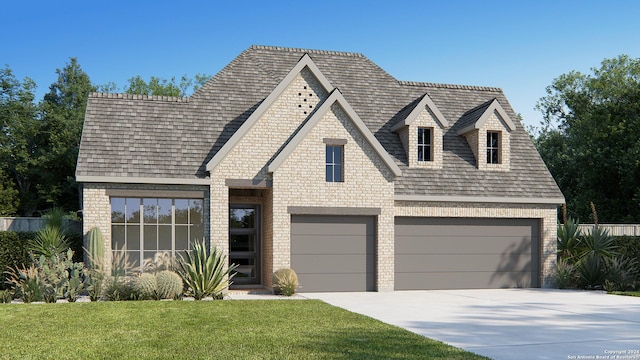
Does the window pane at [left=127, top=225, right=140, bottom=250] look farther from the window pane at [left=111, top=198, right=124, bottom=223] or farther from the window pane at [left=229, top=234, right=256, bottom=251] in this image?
the window pane at [left=229, top=234, right=256, bottom=251]

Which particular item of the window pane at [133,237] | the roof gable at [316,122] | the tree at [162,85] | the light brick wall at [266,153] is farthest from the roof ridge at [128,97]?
the tree at [162,85]

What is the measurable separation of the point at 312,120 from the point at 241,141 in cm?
238

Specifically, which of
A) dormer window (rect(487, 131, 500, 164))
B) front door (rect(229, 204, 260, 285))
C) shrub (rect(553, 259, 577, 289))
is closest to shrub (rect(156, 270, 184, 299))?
front door (rect(229, 204, 260, 285))

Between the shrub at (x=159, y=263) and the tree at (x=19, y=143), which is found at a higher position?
the tree at (x=19, y=143)

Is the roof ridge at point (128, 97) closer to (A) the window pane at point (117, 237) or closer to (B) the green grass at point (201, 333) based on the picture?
(A) the window pane at point (117, 237)

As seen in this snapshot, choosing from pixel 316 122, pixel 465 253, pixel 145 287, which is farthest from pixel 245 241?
pixel 465 253

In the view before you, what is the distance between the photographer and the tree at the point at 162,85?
52906mm

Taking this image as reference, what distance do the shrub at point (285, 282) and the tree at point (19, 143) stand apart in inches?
1194

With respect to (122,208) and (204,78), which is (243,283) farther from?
(204,78)

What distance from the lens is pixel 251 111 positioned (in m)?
21.2

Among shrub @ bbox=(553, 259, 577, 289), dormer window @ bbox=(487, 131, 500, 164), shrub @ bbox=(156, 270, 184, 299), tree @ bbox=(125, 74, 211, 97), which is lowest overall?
shrub @ bbox=(553, 259, 577, 289)

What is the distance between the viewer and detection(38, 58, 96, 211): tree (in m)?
43.3

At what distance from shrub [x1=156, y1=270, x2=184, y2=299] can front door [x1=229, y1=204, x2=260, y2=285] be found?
467 cm

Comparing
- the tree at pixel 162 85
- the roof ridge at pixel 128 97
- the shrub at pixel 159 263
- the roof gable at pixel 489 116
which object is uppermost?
the tree at pixel 162 85
